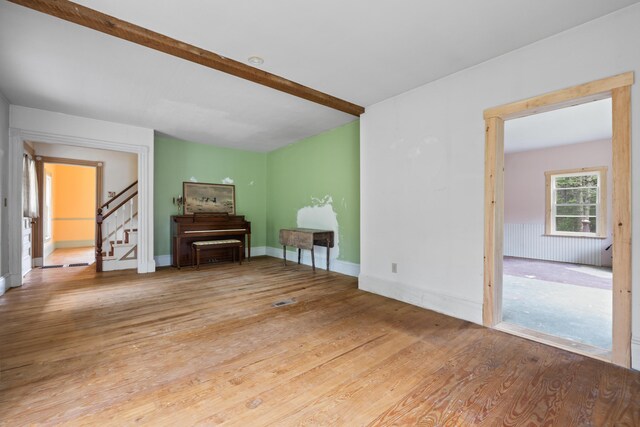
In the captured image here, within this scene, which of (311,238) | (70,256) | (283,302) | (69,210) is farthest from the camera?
(69,210)

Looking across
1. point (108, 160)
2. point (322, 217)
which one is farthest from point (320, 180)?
point (108, 160)

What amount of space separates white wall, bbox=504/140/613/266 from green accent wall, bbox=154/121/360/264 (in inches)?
188

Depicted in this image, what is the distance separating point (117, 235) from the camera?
17.1ft

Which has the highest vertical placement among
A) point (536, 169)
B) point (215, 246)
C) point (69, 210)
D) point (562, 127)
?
point (562, 127)

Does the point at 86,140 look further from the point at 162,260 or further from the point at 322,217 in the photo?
the point at 322,217

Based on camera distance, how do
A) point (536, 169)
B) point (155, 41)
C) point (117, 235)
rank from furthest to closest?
point (536, 169), point (117, 235), point (155, 41)

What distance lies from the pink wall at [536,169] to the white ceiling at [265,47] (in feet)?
17.1

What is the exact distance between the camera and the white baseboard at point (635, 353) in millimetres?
1835

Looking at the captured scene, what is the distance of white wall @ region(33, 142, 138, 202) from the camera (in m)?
5.33

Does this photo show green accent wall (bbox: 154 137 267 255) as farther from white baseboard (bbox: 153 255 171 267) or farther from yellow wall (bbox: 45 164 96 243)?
yellow wall (bbox: 45 164 96 243)

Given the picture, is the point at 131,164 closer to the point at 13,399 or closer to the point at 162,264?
the point at 162,264

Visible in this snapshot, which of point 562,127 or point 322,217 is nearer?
point 562,127

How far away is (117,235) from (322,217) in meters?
3.82

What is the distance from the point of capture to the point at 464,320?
2676mm
